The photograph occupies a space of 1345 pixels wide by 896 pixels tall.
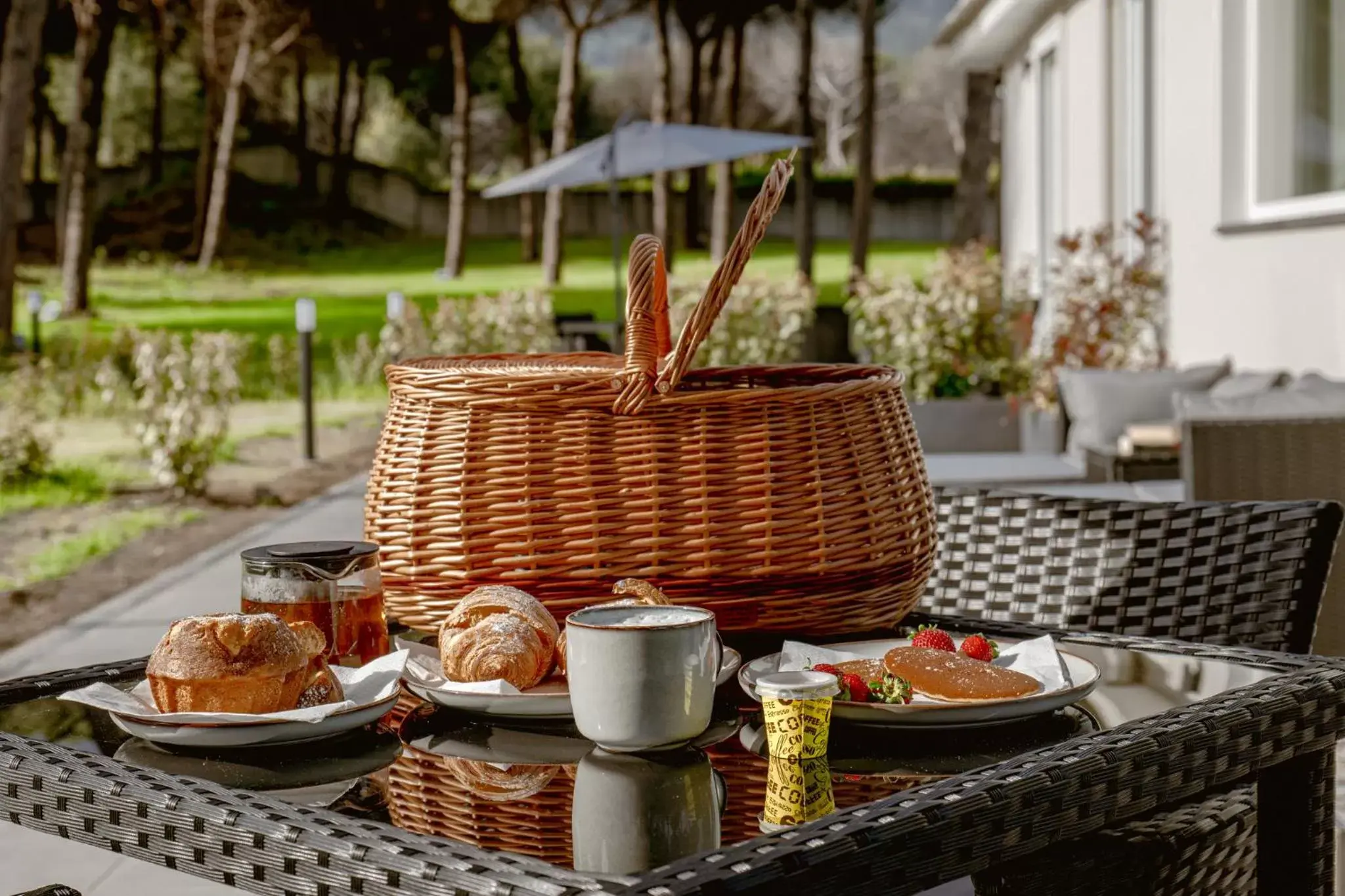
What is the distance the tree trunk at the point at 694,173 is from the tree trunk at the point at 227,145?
7.83m

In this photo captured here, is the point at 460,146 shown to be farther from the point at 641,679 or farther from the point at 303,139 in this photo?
the point at 641,679

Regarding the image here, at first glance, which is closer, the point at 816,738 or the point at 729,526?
the point at 816,738

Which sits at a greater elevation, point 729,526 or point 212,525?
point 729,526

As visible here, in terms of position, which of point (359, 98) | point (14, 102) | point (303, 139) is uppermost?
point (359, 98)

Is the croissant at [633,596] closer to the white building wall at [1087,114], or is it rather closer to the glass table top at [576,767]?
→ the glass table top at [576,767]

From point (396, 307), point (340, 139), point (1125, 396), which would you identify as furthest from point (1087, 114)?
point (340, 139)

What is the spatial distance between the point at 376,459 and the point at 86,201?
18.7m

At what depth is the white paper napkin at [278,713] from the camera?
3.70ft

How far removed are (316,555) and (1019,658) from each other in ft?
2.09

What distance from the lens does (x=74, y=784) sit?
1078 millimetres

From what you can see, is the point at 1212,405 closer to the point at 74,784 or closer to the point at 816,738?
the point at 816,738

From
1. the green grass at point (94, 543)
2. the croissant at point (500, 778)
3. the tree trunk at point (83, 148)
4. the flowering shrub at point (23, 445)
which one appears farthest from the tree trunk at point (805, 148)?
the croissant at point (500, 778)

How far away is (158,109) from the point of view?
30891mm

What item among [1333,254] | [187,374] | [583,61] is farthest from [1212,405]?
[583,61]
